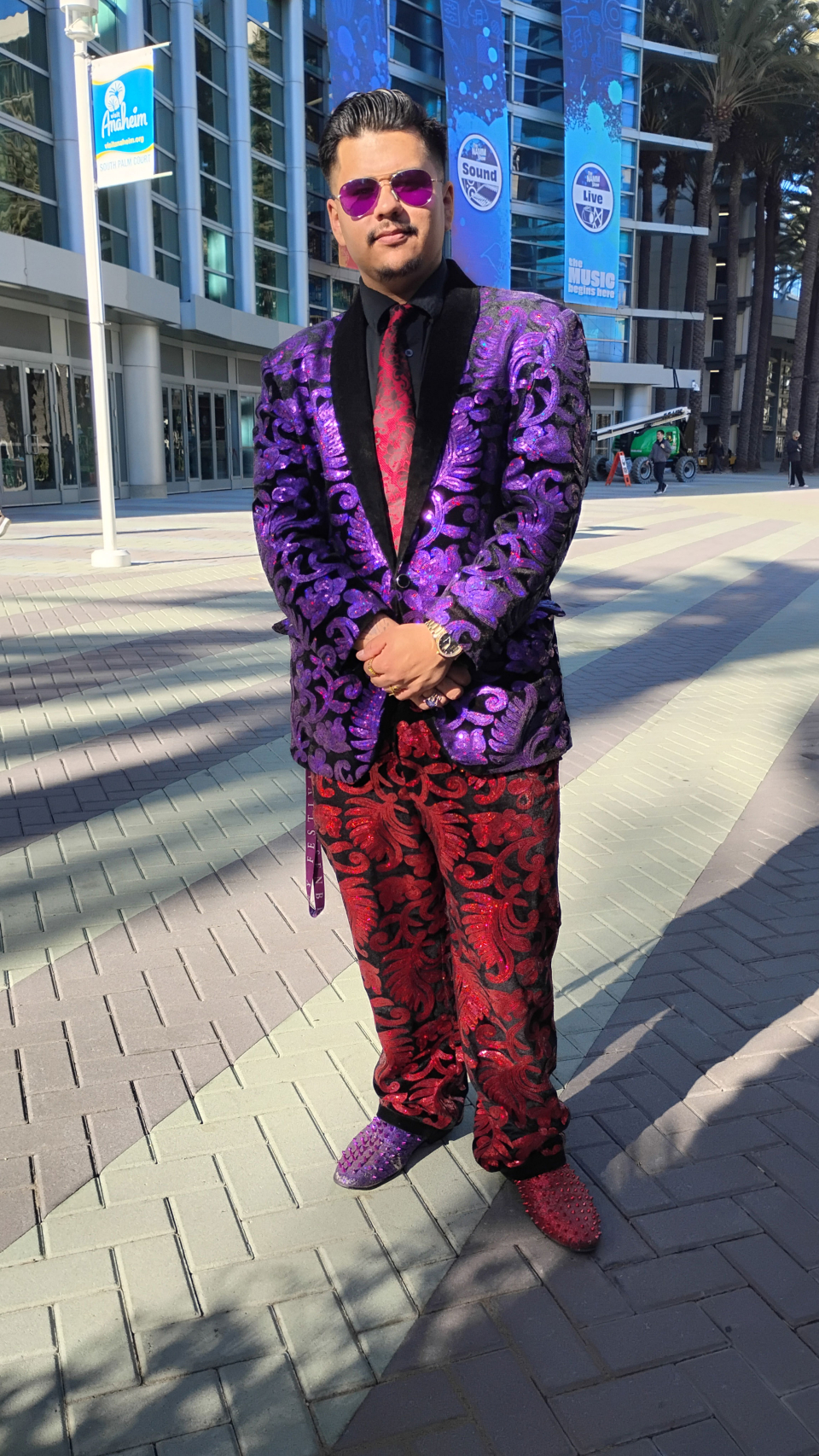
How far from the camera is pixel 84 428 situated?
2500cm

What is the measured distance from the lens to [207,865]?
4371 mm

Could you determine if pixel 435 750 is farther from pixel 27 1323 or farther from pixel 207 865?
pixel 207 865

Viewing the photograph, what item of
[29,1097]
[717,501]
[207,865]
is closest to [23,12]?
[717,501]

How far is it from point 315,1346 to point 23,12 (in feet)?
81.2

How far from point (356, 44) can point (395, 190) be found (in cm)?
3837

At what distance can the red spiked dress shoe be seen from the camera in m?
2.29

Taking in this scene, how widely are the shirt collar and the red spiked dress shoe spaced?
171cm

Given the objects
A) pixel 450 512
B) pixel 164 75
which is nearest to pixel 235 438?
pixel 164 75

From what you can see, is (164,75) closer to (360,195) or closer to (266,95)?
(266,95)

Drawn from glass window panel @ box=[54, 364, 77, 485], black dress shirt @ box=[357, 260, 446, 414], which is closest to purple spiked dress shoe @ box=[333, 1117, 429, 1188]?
black dress shirt @ box=[357, 260, 446, 414]

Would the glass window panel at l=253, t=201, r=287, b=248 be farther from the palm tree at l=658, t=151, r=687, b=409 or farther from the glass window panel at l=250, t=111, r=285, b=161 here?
the palm tree at l=658, t=151, r=687, b=409

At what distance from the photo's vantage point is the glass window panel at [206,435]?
3056cm

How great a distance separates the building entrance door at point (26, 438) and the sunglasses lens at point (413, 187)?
21.2m

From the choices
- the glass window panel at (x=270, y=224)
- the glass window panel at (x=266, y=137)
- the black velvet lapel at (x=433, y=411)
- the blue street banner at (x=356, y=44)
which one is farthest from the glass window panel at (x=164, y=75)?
the black velvet lapel at (x=433, y=411)
